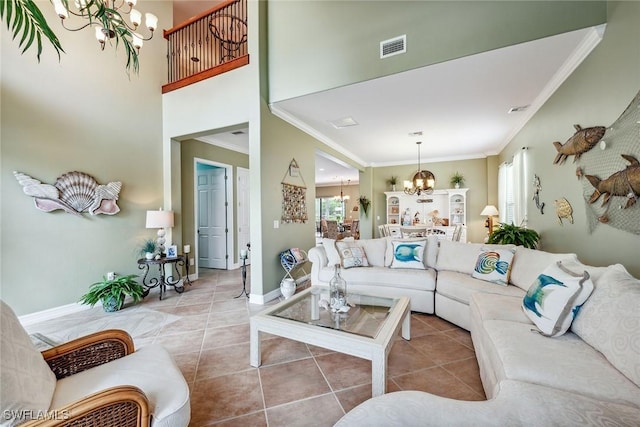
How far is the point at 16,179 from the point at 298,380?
150 inches

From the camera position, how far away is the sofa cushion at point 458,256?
3177mm

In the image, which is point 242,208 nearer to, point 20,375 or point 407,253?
point 407,253

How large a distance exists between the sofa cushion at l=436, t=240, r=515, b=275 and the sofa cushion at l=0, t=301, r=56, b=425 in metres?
3.59

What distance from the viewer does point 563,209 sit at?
2955 mm

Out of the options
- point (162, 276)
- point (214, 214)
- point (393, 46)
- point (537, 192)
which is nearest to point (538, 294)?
point (537, 192)

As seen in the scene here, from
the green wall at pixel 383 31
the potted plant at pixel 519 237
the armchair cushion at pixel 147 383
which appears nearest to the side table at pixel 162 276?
the armchair cushion at pixel 147 383

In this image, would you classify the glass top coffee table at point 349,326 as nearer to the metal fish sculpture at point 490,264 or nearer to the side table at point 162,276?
the metal fish sculpture at point 490,264

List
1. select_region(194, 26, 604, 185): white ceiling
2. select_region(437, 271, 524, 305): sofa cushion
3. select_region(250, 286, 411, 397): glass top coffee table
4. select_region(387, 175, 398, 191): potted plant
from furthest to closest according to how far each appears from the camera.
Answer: select_region(387, 175, 398, 191): potted plant → select_region(194, 26, 604, 185): white ceiling → select_region(437, 271, 524, 305): sofa cushion → select_region(250, 286, 411, 397): glass top coffee table

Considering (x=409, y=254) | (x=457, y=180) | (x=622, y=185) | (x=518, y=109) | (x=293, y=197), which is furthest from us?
(x=457, y=180)

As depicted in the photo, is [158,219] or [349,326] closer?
[349,326]

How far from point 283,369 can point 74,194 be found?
3.50m

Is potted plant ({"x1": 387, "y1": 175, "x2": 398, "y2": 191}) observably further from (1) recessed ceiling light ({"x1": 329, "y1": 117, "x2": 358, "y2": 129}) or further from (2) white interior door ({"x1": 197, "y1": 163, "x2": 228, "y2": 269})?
(2) white interior door ({"x1": 197, "y1": 163, "x2": 228, "y2": 269})

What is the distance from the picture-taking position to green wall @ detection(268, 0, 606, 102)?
8.07ft

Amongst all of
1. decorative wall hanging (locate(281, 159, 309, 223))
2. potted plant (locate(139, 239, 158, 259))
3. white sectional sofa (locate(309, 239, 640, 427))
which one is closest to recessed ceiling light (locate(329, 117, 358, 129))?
decorative wall hanging (locate(281, 159, 309, 223))
